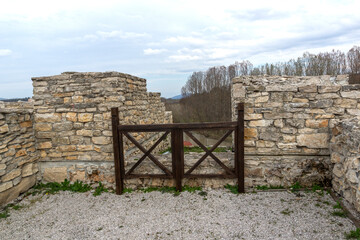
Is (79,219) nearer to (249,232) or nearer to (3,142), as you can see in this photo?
(3,142)

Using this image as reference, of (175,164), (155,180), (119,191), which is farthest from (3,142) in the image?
(175,164)

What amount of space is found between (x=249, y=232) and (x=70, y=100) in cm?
438

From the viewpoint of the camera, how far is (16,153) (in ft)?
14.7

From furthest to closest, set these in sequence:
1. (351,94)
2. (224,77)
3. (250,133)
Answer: (224,77) < (250,133) < (351,94)

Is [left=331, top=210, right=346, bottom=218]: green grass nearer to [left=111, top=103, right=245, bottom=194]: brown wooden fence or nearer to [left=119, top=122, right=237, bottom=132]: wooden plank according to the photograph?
[left=111, top=103, right=245, bottom=194]: brown wooden fence

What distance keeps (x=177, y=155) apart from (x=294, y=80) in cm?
295

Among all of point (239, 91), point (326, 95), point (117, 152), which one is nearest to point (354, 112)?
point (326, 95)

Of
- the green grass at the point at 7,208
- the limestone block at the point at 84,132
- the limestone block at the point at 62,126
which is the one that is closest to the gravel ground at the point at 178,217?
the green grass at the point at 7,208

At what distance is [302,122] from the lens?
4367mm

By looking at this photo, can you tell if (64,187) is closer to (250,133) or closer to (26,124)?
(26,124)

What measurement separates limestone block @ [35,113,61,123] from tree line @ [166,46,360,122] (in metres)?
12.2

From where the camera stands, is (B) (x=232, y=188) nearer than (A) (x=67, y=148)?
Yes

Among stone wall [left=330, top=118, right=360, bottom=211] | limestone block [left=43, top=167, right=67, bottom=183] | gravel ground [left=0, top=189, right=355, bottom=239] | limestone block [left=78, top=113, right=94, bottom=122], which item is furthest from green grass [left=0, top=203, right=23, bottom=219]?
stone wall [left=330, top=118, right=360, bottom=211]

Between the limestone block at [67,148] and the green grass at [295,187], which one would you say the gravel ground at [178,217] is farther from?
the limestone block at [67,148]
